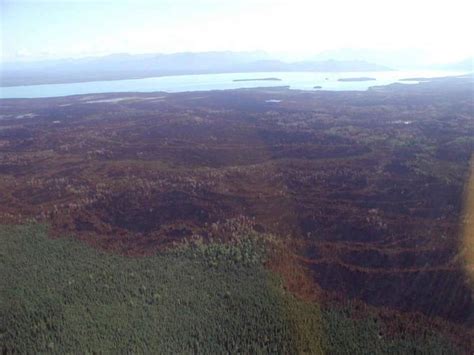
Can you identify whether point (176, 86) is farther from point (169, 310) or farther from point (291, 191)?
point (169, 310)

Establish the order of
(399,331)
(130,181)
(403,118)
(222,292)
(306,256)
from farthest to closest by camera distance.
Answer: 1. (403,118)
2. (130,181)
3. (306,256)
4. (222,292)
5. (399,331)

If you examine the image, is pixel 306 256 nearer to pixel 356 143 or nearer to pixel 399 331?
pixel 399 331

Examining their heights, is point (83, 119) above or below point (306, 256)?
above

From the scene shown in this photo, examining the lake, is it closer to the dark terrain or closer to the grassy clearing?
the dark terrain

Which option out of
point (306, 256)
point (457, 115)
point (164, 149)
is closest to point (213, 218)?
point (306, 256)

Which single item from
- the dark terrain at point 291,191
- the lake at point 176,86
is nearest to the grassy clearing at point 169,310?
the dark terrain at point 291,191

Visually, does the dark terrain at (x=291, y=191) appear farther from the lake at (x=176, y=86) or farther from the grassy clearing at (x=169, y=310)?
the lake at (x=176, y=86)
